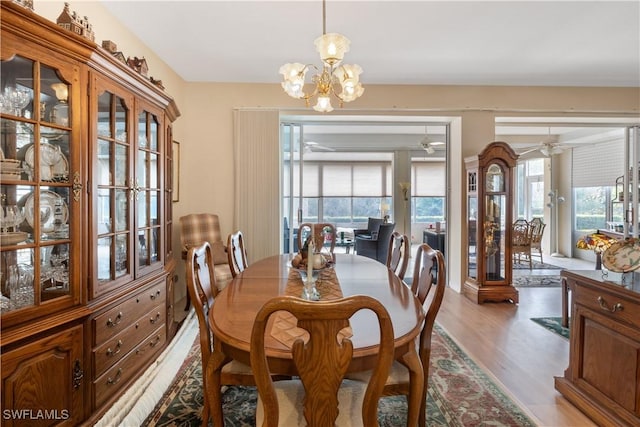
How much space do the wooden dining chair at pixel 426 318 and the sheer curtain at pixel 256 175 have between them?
8.49 feet

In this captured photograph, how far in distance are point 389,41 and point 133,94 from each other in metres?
2.27

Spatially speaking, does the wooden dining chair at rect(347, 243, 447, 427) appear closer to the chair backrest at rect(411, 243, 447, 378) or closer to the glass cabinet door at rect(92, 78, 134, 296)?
the chair backrest at rect(411, 243, 447, 378)

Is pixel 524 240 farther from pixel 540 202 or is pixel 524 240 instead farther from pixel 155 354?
pixel 155 354

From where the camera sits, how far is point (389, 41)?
317 centimetres

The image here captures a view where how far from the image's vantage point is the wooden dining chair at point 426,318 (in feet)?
4.68

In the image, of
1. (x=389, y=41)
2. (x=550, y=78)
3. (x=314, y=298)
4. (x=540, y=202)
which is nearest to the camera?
(x=314, y=298)

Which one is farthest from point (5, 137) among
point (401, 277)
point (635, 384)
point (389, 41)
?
point (635, 384)

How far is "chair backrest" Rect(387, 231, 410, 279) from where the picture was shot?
2279 millimetres

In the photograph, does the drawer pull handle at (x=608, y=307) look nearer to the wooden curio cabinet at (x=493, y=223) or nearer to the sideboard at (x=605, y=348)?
the sideboard at (x=605, y=348)

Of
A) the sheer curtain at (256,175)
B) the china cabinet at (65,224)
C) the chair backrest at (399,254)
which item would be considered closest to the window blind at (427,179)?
the sheer curtain at (256,175)

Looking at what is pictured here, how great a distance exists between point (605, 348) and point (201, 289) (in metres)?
2.14

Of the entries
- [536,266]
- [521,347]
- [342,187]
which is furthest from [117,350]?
[342,187]

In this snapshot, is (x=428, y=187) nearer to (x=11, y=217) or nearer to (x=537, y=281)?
(x=537, y=281)

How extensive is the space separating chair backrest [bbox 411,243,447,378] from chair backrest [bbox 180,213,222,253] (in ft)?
8.95
